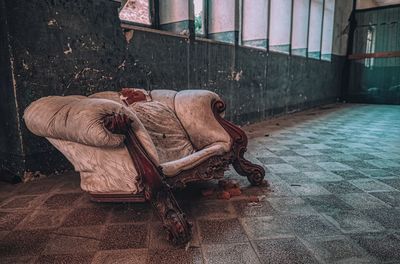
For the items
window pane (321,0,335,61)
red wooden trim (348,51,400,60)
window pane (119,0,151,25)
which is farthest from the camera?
red wooden trim (348,51,400,60)

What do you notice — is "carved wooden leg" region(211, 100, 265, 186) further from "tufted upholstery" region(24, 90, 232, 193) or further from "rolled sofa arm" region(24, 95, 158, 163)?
"rolled sofa arm" region(24, 95, 158, 163)

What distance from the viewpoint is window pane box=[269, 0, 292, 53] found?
5523 mm

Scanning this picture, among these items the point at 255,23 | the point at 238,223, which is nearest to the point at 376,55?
the point at 255,23

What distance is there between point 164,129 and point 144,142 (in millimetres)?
595

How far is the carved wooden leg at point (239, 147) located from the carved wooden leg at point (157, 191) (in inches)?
27.6

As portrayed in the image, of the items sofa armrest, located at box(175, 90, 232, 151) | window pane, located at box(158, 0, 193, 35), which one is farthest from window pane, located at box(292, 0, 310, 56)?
sofa armrest, located at box(175, 90, 232, 151)

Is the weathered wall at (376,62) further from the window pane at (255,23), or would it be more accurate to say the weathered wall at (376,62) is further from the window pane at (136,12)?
the window pane at (136,12)

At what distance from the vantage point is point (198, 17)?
4285 mm

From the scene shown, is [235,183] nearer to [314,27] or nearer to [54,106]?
[54,106]

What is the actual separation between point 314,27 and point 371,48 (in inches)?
106

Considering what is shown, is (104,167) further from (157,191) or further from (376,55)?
(376,55)

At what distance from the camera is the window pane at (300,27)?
6.11 meters

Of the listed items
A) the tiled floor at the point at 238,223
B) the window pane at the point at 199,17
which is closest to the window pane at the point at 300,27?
the window pane at the point at 199,17

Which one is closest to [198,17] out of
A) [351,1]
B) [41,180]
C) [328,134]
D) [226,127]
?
[328,134]
